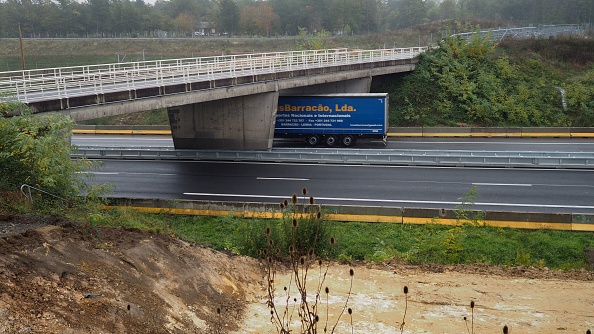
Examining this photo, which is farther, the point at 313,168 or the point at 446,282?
the point at 313,168

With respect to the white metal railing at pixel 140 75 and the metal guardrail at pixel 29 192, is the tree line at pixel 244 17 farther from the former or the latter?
the metal guardrail at pixel 29 192

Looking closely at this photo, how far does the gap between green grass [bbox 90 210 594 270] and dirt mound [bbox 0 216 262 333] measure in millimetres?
2553

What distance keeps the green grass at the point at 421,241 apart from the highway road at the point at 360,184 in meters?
2.55

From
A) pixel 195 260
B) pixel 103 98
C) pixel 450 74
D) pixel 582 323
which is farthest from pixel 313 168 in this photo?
pixel 450 74

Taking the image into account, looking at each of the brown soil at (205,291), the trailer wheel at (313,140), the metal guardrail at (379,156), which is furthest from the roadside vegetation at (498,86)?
the brown soil at (205,291)

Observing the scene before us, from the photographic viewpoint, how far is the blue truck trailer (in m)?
35.9

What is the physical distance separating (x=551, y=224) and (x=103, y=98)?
58.2 ft

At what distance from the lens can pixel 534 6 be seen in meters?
94.9

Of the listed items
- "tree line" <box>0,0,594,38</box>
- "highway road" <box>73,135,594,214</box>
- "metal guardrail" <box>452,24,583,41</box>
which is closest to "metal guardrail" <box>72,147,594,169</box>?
"highway road" <box>73,135,594,214</box>

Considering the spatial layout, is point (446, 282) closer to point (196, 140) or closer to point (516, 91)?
point (196, 140)

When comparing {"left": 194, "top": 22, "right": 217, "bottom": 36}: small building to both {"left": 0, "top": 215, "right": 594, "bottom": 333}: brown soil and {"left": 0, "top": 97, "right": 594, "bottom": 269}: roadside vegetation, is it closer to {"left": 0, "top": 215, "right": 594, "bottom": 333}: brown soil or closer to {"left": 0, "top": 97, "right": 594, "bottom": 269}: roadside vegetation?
{"left": 0, "top": 97, "right": 594, "bottom": 269}: roadside vegetation

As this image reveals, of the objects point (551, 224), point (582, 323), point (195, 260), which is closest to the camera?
point (582, 323)

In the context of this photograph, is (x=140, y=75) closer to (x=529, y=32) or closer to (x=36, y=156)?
(x=36, y=156)

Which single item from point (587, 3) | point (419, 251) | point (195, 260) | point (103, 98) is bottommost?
point (419, 251)
